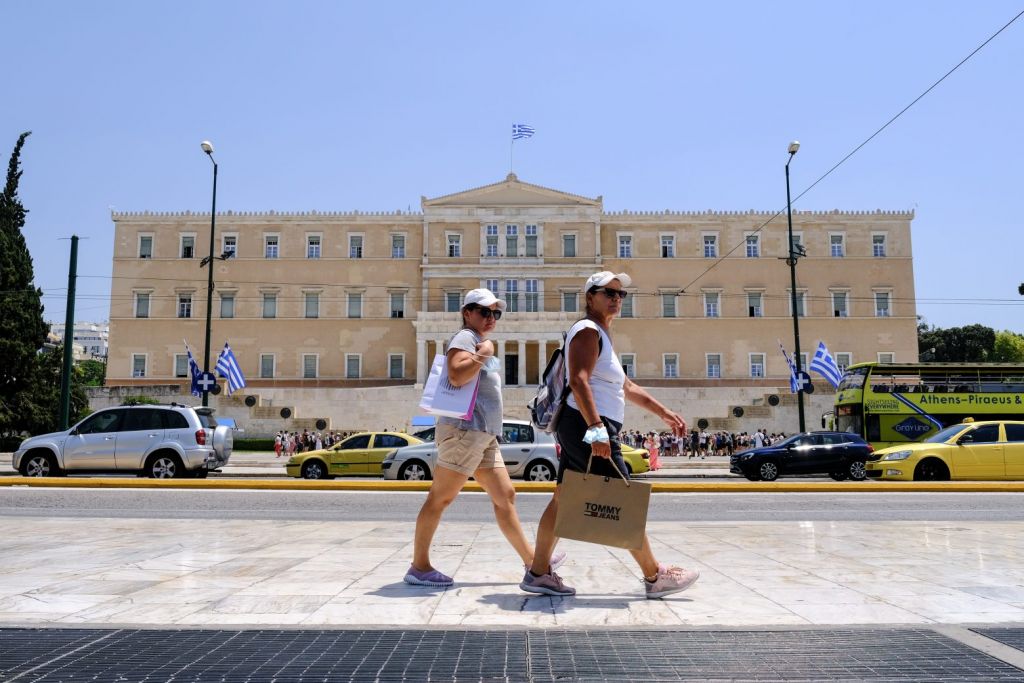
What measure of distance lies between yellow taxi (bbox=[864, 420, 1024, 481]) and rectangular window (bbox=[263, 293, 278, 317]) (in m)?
46.4

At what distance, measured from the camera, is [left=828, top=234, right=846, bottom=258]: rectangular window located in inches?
2248

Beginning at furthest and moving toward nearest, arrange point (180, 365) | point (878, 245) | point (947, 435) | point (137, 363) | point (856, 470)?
1. point (878, 245)
2. point (137, 363)
3. point (180, 365)
4. point (856, 470)
5. point (947, 435)

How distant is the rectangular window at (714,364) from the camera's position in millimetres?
56469

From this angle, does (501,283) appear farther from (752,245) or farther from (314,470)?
(314,470)

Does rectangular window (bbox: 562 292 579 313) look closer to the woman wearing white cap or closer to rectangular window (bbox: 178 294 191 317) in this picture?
rectangular window (bbox: 178 294 191 317)

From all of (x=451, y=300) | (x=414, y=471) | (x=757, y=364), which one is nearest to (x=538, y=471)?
(x=414, y=471)

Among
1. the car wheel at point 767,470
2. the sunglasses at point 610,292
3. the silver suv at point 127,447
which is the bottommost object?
the car wheel at point 767,470

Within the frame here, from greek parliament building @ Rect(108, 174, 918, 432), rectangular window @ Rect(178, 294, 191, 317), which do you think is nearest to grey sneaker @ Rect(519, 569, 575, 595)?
greek parliament building @ Rect(108, 174, 918, 432)

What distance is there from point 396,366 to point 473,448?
5209 cm

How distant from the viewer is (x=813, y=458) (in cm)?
2120

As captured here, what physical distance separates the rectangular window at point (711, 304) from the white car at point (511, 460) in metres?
41.9

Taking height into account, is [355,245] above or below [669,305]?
above

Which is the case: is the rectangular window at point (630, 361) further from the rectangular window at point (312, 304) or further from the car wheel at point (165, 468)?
the car wheel at point (165, 468)

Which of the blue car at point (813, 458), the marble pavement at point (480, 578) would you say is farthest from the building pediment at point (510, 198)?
the marble pavement at point (480, 578)
